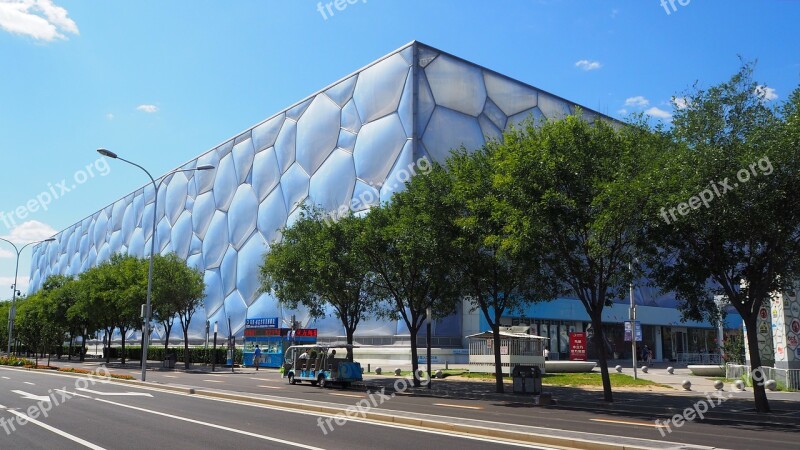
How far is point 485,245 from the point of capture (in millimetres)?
23328

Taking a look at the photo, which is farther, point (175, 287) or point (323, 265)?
point (175, 287)

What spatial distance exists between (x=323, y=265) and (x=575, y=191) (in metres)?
13.4

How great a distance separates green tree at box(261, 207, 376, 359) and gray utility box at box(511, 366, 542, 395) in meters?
9.02

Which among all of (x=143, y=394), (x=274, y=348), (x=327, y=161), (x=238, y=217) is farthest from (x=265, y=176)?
(x=143, y=394)

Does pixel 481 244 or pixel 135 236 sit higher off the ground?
pixel 135 236

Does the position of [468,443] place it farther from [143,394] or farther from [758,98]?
[143,394]

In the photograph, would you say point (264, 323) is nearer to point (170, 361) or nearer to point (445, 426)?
point (170, 361)

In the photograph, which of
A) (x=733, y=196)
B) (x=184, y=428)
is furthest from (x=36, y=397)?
(x=733, y=196)

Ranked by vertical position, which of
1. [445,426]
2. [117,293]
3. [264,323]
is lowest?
[445,426]

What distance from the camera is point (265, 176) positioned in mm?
61438

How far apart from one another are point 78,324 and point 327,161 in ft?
119

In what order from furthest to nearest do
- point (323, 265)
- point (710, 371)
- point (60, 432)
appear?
point (710, 371), point (323, 265), point (60, 432)

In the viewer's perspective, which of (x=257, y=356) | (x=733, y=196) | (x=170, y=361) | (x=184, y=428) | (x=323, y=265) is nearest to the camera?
(x=184, y=428)

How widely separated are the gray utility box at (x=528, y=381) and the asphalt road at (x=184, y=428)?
11556 millimetres
